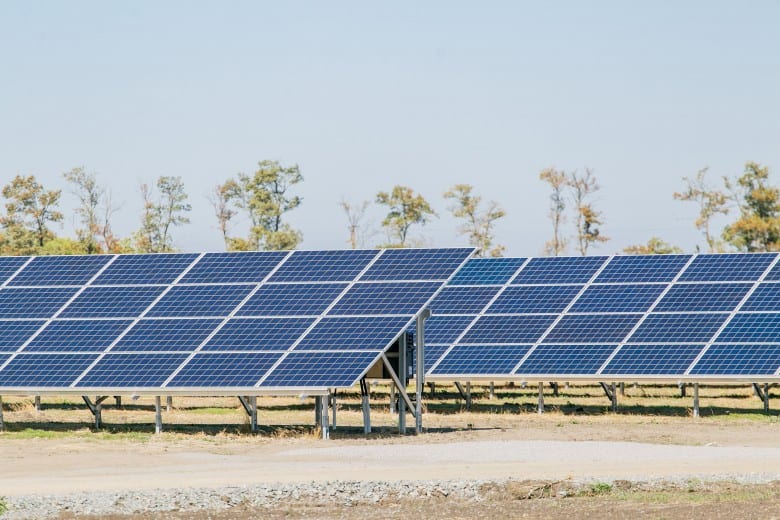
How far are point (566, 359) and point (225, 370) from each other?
40.2 ft

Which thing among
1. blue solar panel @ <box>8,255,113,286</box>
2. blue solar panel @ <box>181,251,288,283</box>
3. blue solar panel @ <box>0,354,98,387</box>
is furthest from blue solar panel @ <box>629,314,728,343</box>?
blue solar panel @ <box>0,354,98,387</box>

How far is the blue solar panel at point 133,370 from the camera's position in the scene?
3572 centimetres

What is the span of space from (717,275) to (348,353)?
1643 cm

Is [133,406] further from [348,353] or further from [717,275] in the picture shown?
[717,275]

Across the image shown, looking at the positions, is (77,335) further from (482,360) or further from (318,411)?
(482,360)

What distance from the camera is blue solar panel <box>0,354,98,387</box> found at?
1433 inches

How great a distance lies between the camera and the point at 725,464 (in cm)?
2877

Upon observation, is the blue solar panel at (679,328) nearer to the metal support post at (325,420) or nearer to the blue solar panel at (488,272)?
the blue solar panel at (488,272)

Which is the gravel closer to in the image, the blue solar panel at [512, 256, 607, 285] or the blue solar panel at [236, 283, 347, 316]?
the blue solar panel at [236, 283, 347, 316]

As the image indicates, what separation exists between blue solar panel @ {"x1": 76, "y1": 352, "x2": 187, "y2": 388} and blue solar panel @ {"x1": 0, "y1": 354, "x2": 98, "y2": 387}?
0.44m

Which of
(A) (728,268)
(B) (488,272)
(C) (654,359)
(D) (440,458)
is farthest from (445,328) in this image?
(D) (440,458)

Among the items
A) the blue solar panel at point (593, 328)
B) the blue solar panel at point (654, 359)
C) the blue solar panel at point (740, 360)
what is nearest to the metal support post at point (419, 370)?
the blue solar panel at point (654, 359)

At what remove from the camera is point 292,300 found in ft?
125

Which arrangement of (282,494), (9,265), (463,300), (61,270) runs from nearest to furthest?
1. (282,494)
2. (61,270)
3. (9,265)
4. (463,300)
